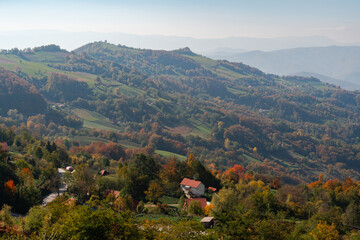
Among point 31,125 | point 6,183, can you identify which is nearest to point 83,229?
point 6,183

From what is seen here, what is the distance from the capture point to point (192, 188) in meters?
53.4

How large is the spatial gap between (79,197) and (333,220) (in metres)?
32.9

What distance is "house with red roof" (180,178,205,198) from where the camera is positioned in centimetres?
5281

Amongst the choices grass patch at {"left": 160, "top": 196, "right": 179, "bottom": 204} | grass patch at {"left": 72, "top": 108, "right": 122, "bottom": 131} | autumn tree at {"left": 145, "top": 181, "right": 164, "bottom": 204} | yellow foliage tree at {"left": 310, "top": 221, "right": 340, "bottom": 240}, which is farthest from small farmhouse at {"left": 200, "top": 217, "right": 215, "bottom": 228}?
grass patch at {"left": 72, "top": 108, "right": 122, "bottom": 131}

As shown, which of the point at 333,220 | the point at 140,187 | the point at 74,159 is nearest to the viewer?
the point at 333,220

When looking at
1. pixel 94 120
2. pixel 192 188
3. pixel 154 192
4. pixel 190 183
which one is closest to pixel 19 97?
pixel 94 120

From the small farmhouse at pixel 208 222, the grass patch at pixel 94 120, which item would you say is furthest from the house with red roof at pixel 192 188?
the grass patch at pixel 94 120

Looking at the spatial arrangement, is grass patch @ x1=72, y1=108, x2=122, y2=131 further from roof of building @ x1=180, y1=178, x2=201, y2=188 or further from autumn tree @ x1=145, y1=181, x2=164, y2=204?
autumn tree @ x1=145, y1=181, x2=164, y2=204

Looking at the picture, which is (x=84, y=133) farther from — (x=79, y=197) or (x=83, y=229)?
(x=83, y=229)

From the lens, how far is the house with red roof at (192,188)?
52812mm

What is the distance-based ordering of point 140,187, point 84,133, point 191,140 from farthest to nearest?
point 191,140 → point 84,133 → point 140,187

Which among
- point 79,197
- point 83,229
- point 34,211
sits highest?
point 83,229

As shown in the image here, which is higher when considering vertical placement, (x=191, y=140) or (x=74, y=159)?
(x=74, y=159)

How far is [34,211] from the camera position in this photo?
25.2 metres
